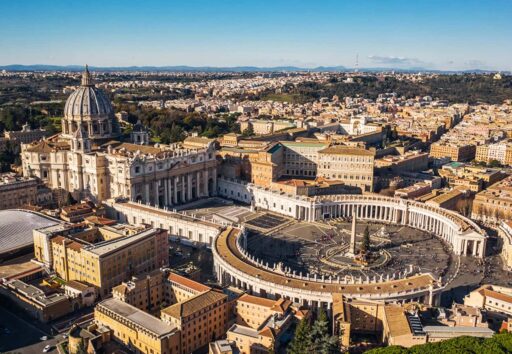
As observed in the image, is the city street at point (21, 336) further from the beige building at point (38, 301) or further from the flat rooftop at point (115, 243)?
the flat rooftop at point (115, 243)

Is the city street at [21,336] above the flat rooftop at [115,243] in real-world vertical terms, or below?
below

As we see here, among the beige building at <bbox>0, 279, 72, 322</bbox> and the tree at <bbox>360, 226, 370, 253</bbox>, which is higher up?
the tree at <bbox>360, 226, 370, 253</bbox>

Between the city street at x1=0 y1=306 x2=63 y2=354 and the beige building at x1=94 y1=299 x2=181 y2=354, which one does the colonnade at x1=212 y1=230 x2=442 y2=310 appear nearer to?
the beige building at x1=94 y1=299 x2=181 y2=354

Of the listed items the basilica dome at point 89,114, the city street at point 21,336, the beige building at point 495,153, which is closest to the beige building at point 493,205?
the beige building at point 495,153

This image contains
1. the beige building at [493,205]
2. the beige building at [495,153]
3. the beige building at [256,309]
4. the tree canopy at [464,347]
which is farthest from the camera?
the beige building at [495,153]

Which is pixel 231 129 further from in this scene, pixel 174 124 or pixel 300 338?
pixel 300 338

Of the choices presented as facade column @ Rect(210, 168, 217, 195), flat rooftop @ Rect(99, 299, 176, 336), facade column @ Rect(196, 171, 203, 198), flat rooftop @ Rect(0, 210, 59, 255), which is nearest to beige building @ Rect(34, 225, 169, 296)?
flat rooftop @ Rect(0, 210, 59, 255)

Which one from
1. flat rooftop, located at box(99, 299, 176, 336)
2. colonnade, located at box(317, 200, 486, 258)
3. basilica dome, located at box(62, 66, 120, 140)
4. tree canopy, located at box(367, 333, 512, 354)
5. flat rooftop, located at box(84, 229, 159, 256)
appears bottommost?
colonnade, located at box(317, 200, 486, 258)

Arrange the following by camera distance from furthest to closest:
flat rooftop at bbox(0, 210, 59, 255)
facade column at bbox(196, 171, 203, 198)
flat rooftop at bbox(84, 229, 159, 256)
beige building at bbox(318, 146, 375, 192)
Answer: beige building at bbox(318, 146, 375, 192), facade column at bbox(196, 171, 203, 198), flat rooftop at bbox(0, 210, 59, 255), flat rooftop at bbox(84, 229, 159, 256)

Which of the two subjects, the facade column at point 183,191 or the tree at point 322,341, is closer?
the tree at point 322,341

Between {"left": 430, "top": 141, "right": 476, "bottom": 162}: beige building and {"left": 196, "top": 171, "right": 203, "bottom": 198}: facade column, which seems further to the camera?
{"left": 430, "top": 141, "right": 476, "bottom": 162}: beige building
